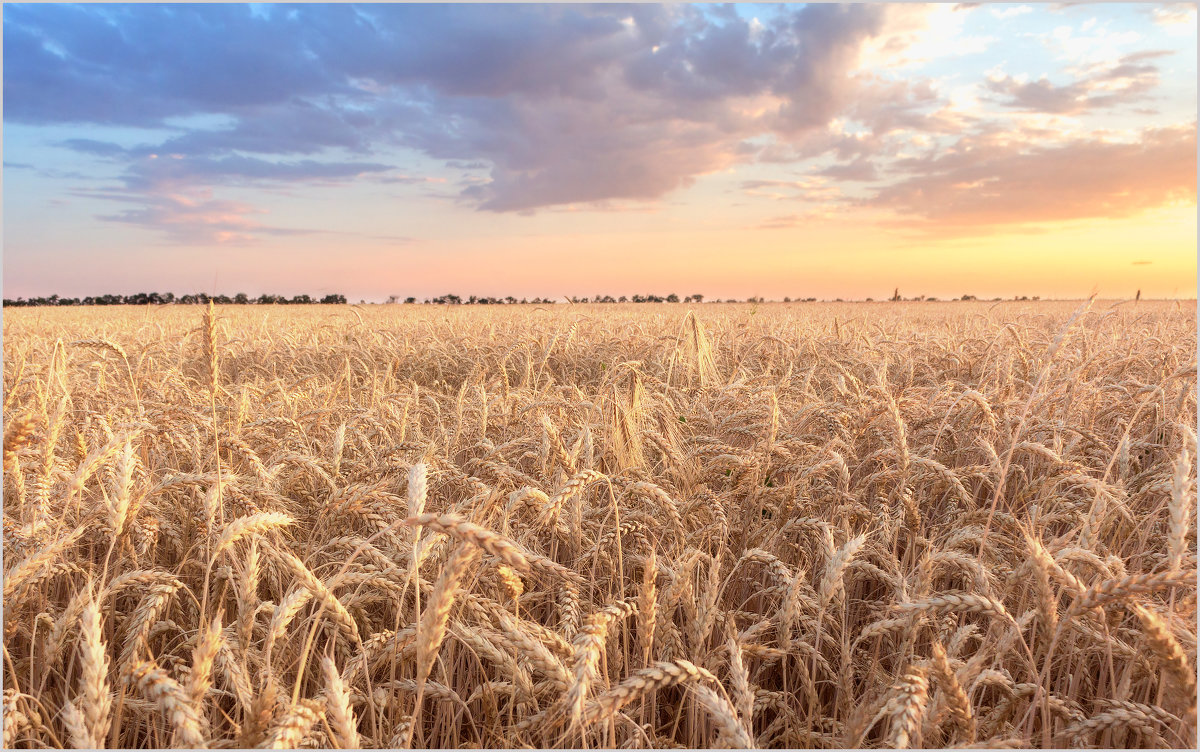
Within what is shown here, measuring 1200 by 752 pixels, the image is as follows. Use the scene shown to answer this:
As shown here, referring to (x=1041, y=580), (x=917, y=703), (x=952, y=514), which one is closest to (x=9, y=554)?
(x=917, y=703)

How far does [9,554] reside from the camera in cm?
192

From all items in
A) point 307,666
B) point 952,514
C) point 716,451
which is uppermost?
point 716,451

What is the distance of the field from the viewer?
4.29ft

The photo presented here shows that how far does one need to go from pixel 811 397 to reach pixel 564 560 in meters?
1.97

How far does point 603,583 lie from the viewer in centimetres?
221

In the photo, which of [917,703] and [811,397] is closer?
[917,703]

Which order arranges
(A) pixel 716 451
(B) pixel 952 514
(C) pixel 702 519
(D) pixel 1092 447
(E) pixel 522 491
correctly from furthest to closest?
(D) pixel 1092 447, (A) pixel 716 451, (B) pixel 952 514, (C) pixel 702 519, (E) pixel 522 491

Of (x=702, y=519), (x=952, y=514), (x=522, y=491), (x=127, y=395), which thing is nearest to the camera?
(x=522, y=491)

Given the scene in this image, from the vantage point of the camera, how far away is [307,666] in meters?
1.80

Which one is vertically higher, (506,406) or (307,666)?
(506,406)

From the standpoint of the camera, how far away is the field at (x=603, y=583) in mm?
1309

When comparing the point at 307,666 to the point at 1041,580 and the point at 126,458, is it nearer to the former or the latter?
the point at 126,458

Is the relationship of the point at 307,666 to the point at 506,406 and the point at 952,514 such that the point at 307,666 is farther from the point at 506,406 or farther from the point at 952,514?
the point at 952,514

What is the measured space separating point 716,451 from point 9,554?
8.33ft
